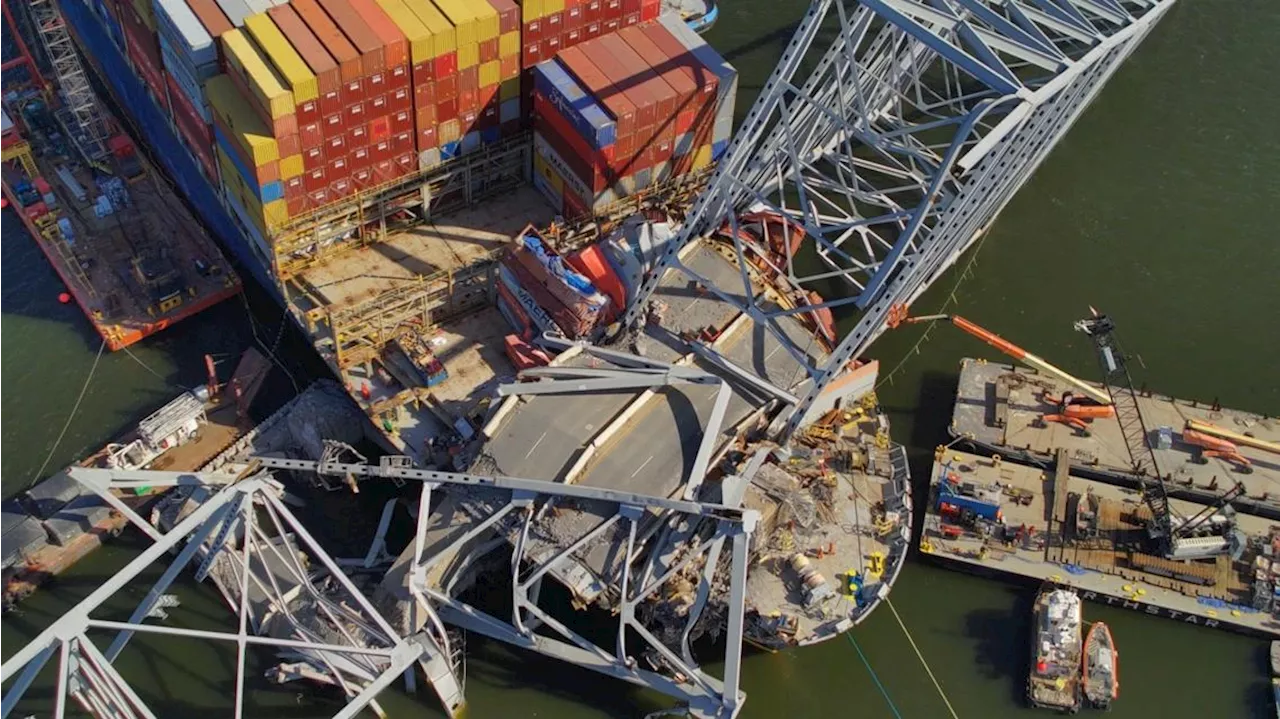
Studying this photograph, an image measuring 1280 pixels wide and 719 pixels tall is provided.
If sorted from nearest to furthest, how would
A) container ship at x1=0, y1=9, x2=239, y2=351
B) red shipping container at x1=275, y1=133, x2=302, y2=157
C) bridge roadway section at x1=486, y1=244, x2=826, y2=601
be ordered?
bridge roadway section at x1=486, y1=244, x2=826, y2=601
red shipping container at x1=275, y1=133, x2=302, y2=157
container ship at x1=0, y1=9, x2=239, y2=351

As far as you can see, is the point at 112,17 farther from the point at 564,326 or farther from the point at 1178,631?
the point at 1178,631

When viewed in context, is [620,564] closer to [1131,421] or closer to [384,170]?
[384,170]

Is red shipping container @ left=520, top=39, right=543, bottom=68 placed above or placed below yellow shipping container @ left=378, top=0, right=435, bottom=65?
below

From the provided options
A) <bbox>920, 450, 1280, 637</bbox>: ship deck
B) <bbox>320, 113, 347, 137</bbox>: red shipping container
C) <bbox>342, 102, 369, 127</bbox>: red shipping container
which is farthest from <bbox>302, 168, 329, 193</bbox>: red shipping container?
<bbox>920, 450, 1280, 637</bbox>: ship deck

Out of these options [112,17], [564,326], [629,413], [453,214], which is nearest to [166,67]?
[112,17]

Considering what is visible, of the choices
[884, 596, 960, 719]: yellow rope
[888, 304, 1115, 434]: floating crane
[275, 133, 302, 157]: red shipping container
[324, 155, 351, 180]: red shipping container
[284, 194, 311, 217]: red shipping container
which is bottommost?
[884, 596, 960, 719]: yellow rope

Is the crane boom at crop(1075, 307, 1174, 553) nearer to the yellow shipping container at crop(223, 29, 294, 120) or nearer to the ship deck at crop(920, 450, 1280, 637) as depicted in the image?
the ship deck at crop(920, 450, 1280, 637)
